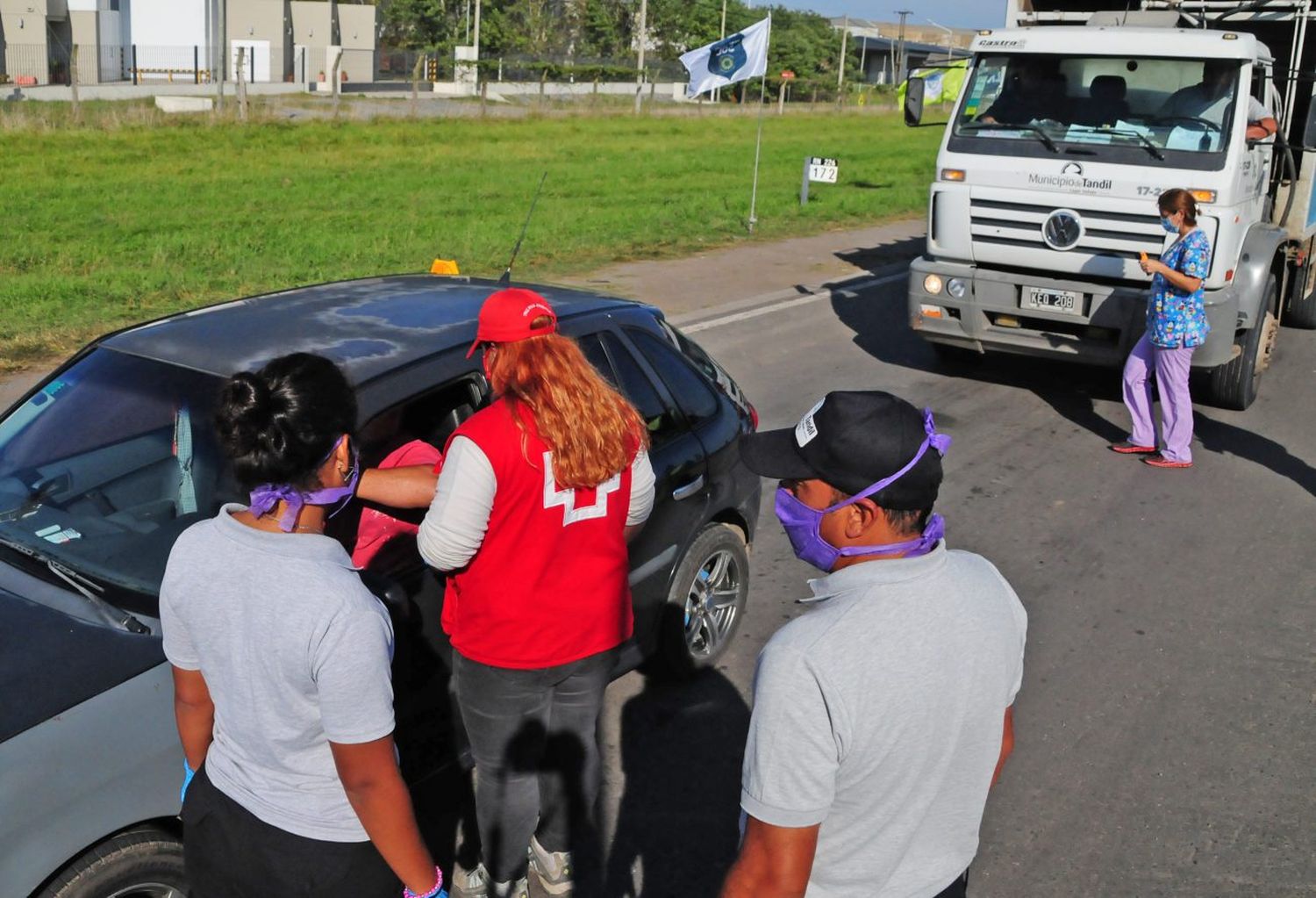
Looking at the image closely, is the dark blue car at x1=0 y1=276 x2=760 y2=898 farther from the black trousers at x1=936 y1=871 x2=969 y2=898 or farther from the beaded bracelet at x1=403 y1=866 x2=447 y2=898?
the black trousers at x1=936 y1=871 x2=969 y2=898

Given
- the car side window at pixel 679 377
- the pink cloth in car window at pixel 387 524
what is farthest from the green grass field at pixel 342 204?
the pink cloth in car window at pixel 387 524

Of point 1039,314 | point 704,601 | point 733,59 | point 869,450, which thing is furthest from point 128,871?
point 733,59

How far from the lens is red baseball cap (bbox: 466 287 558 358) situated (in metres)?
3.40

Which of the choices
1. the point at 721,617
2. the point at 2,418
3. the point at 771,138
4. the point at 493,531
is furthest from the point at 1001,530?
the point at 771,138

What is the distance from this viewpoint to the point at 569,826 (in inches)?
153

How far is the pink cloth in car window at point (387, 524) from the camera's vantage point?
12.4 feet

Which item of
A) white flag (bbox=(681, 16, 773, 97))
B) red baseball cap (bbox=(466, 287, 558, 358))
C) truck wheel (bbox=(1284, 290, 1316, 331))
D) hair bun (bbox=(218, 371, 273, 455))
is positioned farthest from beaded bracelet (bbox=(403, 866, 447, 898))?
white flag (bbox=(681, 16, 773, 97))

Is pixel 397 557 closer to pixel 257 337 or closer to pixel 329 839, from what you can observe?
pixel 257 337

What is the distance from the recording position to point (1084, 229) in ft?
31.9

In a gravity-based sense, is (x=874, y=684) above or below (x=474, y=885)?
above

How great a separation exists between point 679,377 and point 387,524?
1.71 metres

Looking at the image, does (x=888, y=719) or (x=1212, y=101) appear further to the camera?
(x=1212, y=101)

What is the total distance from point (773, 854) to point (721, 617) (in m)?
3.39

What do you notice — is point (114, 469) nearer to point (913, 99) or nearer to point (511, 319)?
point (511, 319)
